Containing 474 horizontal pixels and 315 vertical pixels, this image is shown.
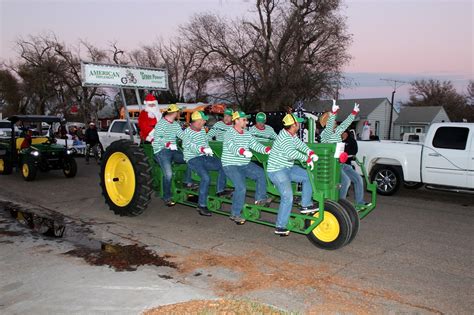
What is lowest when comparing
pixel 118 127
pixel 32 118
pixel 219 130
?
pixel 219 130

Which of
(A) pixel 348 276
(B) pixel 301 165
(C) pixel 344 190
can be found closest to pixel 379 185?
(C) pixel 344 190

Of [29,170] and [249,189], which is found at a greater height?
[249,189]

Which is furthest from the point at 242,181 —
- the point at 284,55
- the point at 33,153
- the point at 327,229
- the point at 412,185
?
the point at 284,55

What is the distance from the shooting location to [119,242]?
634cm

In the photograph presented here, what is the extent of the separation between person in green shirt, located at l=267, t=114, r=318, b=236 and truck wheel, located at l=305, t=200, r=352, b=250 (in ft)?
0.74

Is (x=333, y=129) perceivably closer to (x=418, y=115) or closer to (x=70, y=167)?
(x=70, y=167)

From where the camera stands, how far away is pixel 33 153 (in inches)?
497

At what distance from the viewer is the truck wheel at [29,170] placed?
488 inches

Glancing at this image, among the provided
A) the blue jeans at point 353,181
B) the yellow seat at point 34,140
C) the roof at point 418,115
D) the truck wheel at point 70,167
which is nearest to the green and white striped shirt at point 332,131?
the blue jeans at point 353,181

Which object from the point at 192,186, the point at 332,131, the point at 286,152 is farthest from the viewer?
the point at 332,131

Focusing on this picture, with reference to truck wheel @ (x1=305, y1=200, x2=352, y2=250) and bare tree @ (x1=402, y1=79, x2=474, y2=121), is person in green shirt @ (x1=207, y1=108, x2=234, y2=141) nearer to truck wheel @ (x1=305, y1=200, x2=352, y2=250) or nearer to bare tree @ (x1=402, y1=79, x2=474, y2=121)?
truck wheel @ (x1=305, y1=200, x2=352, y2=250)

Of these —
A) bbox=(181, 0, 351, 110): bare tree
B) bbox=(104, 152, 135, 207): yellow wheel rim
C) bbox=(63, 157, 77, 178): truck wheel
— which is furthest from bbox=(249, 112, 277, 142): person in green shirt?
bbox=(181, 0, 351, 110): bare tree

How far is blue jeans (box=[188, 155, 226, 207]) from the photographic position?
7.09 m

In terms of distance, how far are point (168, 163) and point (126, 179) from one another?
1.13m
